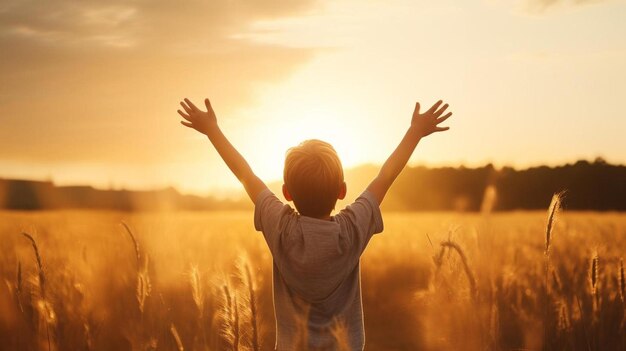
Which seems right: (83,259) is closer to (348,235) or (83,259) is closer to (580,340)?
(348,235)


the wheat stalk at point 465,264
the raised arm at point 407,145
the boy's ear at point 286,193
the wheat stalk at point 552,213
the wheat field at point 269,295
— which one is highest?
the raised arm at point 407,145

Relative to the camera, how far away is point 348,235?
90.4 inches

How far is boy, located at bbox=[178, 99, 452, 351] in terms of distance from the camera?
224 centimetres

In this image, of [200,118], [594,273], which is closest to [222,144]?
[200,118]

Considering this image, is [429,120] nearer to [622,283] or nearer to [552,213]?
[552,213]

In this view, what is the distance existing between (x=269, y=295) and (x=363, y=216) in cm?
325

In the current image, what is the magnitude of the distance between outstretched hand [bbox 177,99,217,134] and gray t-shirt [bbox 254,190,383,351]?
0.40m

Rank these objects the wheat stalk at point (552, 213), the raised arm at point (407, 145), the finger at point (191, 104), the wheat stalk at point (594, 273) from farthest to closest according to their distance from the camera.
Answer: the wheat stalk at point (594, 273)
the wheat stalk at point (552, 213)
the finger at point (191, 104)
the raised arm at point (407, 145)

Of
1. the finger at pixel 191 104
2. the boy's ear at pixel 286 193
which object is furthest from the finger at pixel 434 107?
the finger at pixel 191 104

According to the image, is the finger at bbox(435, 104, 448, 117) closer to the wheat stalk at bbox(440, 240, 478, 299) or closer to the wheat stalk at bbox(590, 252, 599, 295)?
the wheat stalk at bbox(440, 240, 478, 299)

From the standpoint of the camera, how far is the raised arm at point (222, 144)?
2467 millimetres

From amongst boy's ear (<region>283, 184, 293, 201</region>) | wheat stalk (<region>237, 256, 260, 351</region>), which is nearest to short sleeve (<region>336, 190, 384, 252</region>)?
boy's ear (<region>283, 184, 293, 201</region>)

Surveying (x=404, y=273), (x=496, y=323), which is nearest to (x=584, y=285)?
(x=404, y=273)

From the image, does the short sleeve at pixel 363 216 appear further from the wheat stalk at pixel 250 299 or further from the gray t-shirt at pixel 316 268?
the wheat stalk at pixel 250 299
